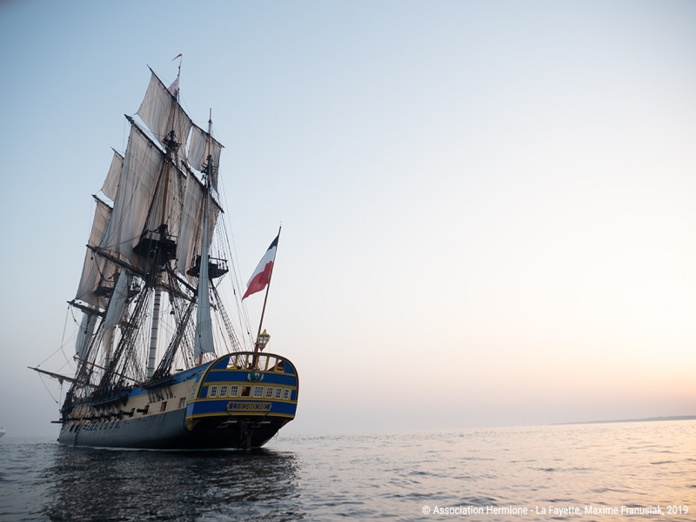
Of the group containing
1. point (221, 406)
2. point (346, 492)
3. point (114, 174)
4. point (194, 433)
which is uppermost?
point (114, 174)

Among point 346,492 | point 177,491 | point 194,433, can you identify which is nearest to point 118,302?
point 194,433

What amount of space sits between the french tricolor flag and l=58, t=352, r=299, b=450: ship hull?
4.58 metres

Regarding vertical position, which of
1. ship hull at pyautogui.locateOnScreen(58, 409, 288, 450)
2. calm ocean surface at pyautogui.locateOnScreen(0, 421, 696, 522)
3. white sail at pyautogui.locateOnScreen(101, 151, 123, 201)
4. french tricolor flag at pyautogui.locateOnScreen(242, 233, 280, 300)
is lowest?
calm ocean surface at pyautogui.locateOnScreen(0, 421, 696, 522)

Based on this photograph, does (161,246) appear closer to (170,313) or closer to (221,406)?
(170,313)

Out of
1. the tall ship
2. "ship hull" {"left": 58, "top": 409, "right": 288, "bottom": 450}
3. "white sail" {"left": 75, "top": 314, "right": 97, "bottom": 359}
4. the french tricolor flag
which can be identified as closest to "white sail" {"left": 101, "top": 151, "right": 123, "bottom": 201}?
the tall ship

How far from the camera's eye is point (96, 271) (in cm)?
6950

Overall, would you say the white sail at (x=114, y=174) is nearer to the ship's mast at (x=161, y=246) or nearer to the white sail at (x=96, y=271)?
the white sail at (x=96, y=271)

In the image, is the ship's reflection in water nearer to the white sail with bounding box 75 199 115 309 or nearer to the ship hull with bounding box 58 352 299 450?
the ship hull with bounding box 58 352 299 450

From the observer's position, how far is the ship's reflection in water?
13484 millimetres

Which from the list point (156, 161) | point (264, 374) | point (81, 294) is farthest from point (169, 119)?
point (264, 374)

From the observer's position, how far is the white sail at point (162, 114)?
186 ft

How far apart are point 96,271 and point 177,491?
202ft

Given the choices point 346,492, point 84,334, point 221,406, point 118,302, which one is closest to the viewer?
point 346,492

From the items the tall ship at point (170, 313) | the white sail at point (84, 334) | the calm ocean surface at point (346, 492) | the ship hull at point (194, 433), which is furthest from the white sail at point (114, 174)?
the calm ocean surface at point (346, 492)
